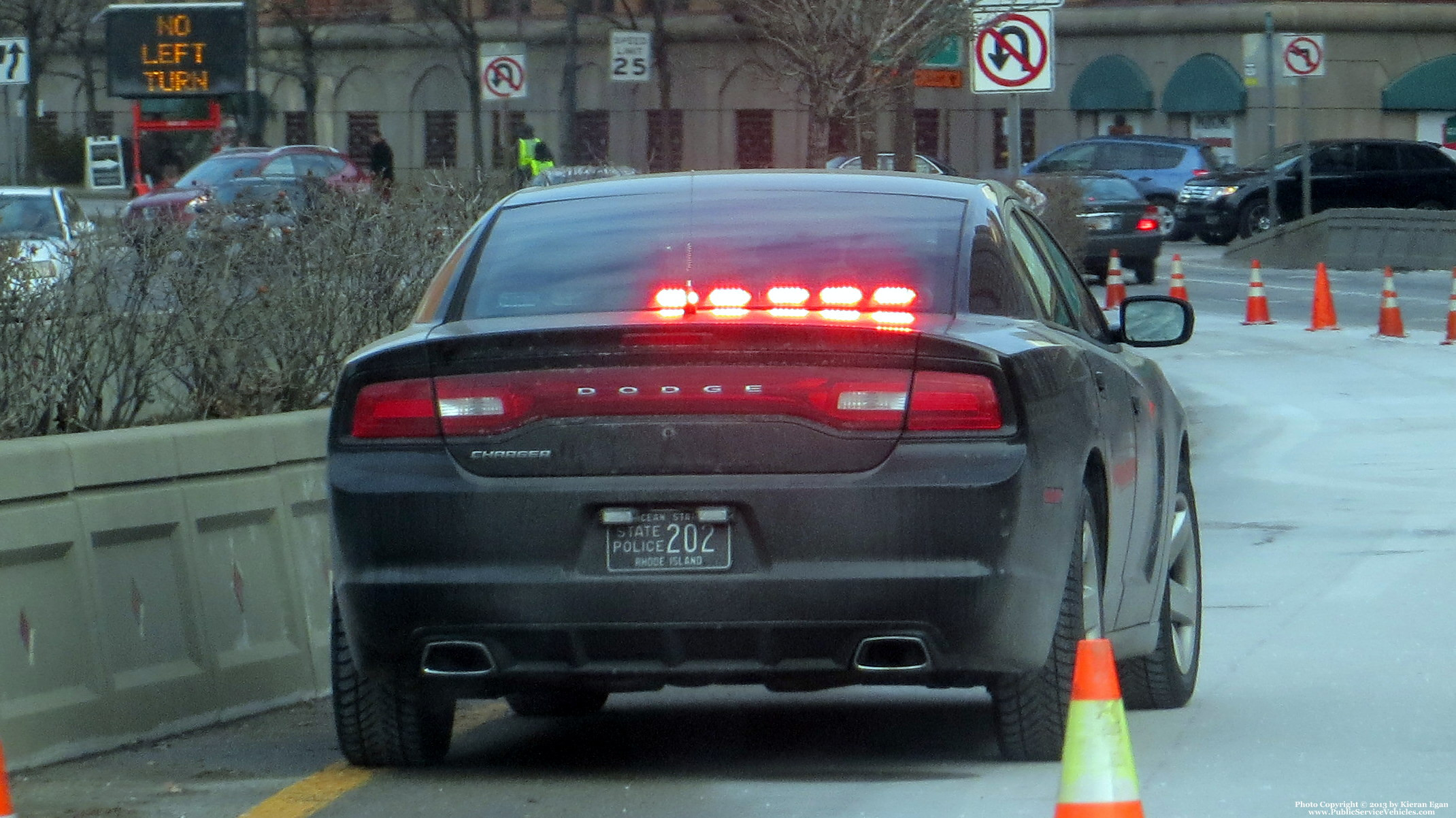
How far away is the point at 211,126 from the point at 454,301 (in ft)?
102

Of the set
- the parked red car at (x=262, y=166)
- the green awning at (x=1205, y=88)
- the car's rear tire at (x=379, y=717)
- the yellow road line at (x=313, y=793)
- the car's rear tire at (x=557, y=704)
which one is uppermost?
the green awning at (x=1205, y=88)

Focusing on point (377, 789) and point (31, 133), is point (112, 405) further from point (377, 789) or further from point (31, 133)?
point (31, 133)

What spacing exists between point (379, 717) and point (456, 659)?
0.51m

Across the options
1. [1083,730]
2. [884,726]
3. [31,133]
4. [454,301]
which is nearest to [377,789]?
[454,301]

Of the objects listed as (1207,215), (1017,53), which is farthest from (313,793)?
(1207,215)

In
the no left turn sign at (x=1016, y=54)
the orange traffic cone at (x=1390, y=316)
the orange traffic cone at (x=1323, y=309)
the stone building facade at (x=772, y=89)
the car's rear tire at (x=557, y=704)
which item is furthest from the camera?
the stone building facade at (x=772, y=89)

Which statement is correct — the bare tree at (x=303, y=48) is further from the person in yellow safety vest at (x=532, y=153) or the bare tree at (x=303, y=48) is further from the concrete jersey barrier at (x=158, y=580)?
the concrete jersey barrier at (x=158, y=580)

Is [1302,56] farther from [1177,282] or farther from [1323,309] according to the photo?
[1323,309]

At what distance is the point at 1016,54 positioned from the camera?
18312mm

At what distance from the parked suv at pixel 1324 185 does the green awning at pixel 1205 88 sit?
7521 mm

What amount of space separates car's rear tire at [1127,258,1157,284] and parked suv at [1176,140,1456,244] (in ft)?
25.3

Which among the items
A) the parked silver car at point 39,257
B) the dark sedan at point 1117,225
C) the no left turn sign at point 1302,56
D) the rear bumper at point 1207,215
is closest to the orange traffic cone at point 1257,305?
the dark sedan at point 1117,225

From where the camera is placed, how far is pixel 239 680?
756 cm

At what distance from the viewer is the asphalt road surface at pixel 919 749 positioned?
19.7 ft
